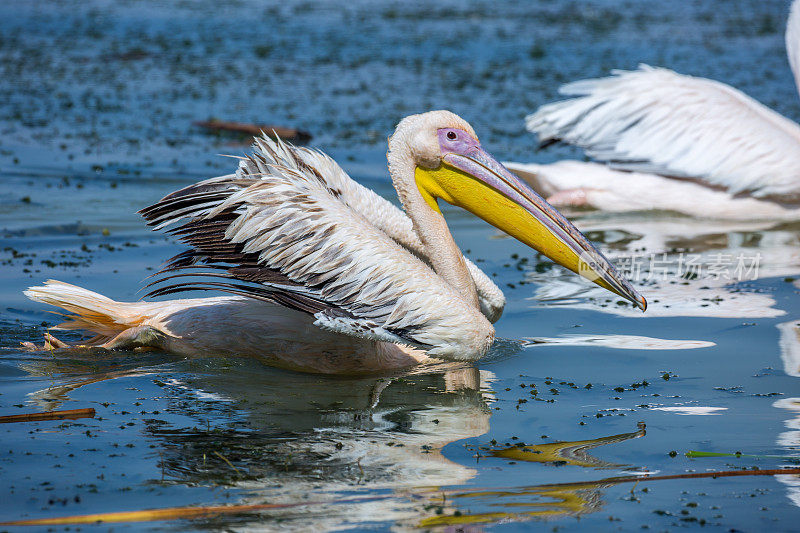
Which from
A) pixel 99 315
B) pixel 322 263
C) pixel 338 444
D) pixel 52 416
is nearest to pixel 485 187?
pixel 322 263

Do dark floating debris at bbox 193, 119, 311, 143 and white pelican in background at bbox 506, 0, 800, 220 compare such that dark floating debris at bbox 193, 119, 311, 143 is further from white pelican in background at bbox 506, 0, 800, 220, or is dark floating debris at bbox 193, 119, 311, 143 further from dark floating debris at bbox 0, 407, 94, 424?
dark floating debris at bbox 0, 407, 94, 424

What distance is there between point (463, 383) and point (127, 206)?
3479 mm

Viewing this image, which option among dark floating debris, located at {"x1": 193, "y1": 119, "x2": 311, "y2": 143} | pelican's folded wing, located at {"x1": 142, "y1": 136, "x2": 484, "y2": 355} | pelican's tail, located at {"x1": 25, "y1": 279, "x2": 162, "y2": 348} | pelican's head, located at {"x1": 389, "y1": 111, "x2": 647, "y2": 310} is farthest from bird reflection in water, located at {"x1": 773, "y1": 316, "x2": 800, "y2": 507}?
dark floating debris, located at {"x1": 193, "y1": 119, "x2": 311, "y2": 143}

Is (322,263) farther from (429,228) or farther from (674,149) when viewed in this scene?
(674,149)

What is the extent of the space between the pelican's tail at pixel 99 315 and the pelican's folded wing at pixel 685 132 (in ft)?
12.3

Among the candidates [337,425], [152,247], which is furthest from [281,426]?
[152,247]

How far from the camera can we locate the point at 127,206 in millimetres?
6832

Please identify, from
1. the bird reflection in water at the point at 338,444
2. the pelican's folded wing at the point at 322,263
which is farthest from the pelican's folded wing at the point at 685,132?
the pelican's folded wing at the point at 322,263

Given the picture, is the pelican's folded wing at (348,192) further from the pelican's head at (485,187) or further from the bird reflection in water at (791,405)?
the bird reflection in water at (791,405)

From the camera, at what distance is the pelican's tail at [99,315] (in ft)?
14.1

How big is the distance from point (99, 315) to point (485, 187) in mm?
1683

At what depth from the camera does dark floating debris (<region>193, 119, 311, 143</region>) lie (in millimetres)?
8266

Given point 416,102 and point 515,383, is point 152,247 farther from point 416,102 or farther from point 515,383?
point 416,102

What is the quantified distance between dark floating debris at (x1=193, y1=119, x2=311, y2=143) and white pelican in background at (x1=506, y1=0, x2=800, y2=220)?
199 cm
